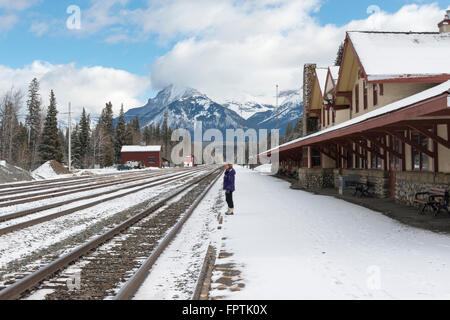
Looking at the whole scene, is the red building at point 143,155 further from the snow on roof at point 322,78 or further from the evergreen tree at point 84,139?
the snow on roof at point 322,78

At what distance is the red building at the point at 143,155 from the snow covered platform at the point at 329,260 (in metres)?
75.5

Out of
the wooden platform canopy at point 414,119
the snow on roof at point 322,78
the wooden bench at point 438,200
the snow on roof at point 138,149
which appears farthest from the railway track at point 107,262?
the snow on roof at point 138,149

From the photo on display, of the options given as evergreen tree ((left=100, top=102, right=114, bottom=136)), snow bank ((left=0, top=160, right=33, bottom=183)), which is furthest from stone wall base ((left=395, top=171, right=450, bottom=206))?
evergreen tree ((left=100, top=102, right=114, bottom=136))

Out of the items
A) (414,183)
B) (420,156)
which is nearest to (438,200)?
(414,183)

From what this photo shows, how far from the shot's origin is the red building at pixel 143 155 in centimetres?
8369

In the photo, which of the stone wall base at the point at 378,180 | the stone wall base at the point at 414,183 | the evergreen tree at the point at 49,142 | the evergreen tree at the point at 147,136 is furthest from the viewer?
the evergreen tree at the point at 147,136

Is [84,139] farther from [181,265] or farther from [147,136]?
[181,265]

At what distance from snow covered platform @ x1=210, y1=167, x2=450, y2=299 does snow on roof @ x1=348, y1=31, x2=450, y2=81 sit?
8208 mm

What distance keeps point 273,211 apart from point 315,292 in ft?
26.4

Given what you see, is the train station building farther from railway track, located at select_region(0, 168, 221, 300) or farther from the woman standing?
railway track, located at select_region(0, 168, 221, 300)

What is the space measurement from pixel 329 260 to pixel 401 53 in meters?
14.6

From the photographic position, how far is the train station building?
10554 mm
